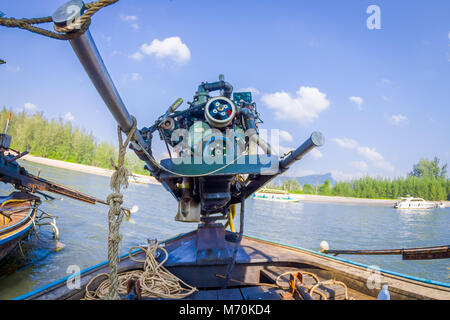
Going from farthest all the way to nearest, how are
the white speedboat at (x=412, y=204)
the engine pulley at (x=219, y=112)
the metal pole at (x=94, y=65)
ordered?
the white speedboat at (x=412, y=204)
the engine pulley at (x=219, y=112)
the metal pole at (x=94, y=65)

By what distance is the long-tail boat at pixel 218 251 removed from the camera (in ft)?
9.91

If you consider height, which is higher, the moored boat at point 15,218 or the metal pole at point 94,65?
the metal pole at point 94,65

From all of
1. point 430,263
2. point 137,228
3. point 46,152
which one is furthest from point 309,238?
point 46,152

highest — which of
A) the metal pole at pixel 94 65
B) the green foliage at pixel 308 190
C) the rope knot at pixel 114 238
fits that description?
the metal pole at pixel 94 65

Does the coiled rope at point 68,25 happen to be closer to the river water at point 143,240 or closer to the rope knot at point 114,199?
the rope knot at point 114,199

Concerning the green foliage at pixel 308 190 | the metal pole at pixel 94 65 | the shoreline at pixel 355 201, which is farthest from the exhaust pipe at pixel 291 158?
the green foliage at pixel 308 190

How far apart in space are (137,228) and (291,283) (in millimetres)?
15973

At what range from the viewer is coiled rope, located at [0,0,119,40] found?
3.76 ft

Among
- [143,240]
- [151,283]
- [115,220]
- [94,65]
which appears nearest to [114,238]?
[115,220]

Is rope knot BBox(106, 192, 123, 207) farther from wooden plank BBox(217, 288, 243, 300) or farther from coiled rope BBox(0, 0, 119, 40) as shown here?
wooden plank BBox(217, 288, 243, 300)

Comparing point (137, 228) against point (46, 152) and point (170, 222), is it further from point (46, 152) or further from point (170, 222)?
point (46, 152)

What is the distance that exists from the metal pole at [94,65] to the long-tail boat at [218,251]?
0.04 ft

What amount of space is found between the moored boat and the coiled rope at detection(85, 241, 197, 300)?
20.6 feet

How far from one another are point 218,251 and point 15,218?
833 centimetres
